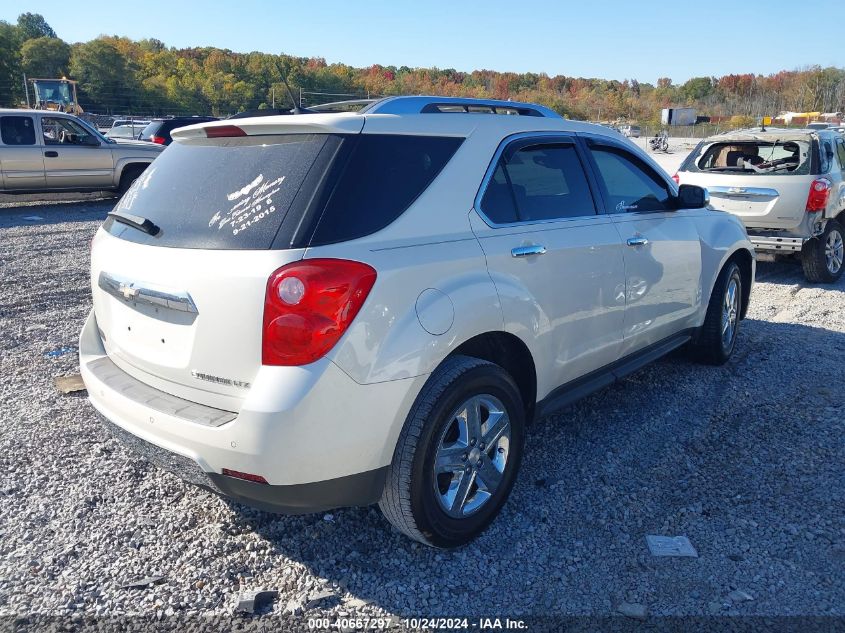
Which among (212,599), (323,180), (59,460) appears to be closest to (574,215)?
(323,180)

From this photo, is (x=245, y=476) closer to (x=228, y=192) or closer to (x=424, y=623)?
(x=424, y=623)

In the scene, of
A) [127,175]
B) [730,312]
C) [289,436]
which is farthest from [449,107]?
[127,175]

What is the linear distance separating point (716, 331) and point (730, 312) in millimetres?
391

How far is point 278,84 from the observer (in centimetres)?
434

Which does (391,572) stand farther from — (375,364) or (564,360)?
(564,360)

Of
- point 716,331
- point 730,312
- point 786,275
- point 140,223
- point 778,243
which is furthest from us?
point 786,275

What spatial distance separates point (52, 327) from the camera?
612 cm

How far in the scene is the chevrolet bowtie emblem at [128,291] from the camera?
2.81 meters

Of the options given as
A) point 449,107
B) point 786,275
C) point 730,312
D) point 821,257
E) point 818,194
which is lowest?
point 786,275

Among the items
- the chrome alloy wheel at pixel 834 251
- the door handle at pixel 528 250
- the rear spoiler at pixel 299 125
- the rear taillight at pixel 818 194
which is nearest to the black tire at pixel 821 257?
the chrome alloy wheel at pixel 834 251

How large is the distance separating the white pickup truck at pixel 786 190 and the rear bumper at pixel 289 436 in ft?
22.6

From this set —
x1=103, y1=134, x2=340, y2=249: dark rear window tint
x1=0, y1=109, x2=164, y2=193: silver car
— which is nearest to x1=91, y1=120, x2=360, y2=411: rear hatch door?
x1=103, y1=134, x2=340, y2=249: dark rear window tint

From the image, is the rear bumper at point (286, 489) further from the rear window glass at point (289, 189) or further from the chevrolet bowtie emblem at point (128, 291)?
the rear window glass at point (289, 189)

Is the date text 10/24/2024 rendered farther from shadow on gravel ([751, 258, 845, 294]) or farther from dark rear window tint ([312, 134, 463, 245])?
shadow on gravel ([751, 258, 845, 294])
